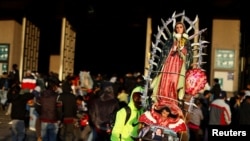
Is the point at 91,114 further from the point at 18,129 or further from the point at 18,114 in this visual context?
the point at 18,129

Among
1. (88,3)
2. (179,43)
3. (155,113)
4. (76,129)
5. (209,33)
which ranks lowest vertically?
(76,129)

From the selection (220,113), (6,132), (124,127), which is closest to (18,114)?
(6,132)

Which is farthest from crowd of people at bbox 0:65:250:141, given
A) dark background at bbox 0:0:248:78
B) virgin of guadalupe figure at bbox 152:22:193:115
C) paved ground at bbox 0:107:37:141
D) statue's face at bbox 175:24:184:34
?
dark background at bbox 0:0:248:78

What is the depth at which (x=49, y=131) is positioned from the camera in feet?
40.8

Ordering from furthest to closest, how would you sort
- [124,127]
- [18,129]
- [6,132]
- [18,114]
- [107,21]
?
[107,21]
[6,132]
[18,129]
[18,114]
[124,127]

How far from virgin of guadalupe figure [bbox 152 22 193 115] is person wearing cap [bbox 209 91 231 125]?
17.7 feet

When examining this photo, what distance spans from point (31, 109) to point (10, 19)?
999 cm

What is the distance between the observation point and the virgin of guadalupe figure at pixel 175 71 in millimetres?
8359

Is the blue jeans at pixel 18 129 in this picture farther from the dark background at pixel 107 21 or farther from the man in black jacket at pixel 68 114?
the dark background at pixel 107 21

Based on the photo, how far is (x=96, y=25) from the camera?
90.4 feet

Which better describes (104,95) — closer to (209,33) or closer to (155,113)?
(155,113)

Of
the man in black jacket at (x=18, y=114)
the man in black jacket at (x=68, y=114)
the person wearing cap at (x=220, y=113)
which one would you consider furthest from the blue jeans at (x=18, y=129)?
the person wearing cap at (x=220, y=113)

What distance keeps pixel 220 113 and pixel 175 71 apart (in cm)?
561

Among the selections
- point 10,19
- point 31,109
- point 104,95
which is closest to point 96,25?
point 10,19
